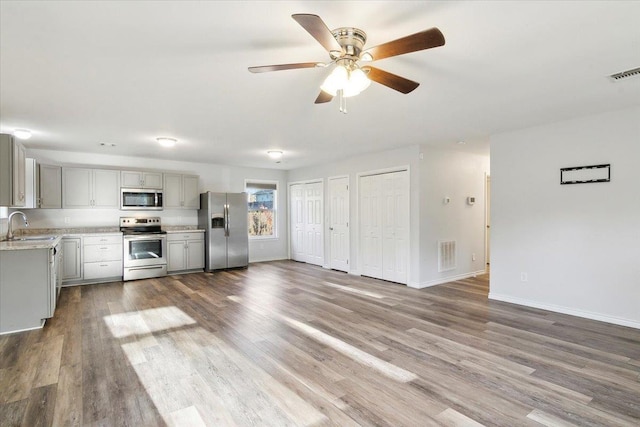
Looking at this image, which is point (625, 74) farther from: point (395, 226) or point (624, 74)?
point (395, 226)

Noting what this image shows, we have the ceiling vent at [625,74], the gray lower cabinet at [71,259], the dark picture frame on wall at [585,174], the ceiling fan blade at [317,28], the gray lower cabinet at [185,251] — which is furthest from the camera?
the gray lower cabinet at [185,251]

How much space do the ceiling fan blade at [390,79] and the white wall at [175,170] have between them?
6.09 metres

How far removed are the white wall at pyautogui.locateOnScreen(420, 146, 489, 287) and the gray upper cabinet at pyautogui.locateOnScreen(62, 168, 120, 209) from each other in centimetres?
575

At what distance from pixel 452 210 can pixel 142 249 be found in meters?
5.90

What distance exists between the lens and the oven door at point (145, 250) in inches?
244

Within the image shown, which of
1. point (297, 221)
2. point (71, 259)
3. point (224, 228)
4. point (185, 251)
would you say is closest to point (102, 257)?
point (71, 259)

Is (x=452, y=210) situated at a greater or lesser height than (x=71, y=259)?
greater

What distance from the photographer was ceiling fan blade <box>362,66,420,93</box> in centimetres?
224

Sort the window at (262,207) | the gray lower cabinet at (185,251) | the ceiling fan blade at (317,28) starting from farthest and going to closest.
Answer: the window at (262,207) → the gray lower cabinet at (185,251) → the ceiling fan blade at (317,28)

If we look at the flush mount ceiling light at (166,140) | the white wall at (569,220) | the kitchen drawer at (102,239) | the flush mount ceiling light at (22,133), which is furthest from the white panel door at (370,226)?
the flush mount ceiling light at (22,133)

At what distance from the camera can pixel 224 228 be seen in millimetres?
7305

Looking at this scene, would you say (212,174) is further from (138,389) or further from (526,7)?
(526,7)

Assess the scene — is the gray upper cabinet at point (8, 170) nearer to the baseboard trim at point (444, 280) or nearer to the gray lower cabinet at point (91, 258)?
the gray lower cabinet at point (91, 258)

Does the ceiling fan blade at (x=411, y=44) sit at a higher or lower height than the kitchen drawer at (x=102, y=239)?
higher
